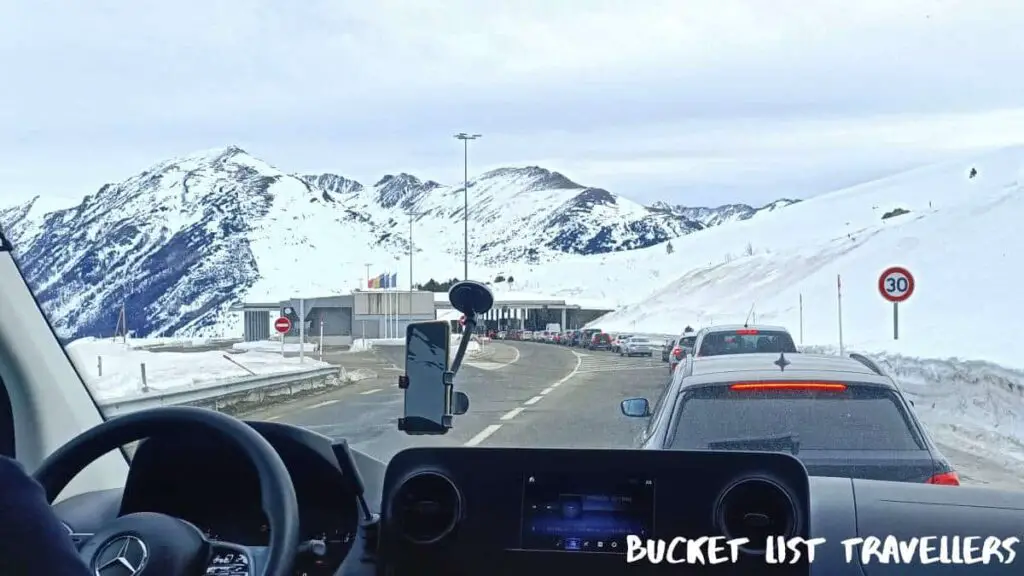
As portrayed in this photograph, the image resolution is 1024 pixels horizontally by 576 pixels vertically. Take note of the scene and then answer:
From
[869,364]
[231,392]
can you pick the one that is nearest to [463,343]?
[869,364]

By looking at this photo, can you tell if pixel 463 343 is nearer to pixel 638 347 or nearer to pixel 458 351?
pixel 458 351

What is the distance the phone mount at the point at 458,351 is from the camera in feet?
13.0

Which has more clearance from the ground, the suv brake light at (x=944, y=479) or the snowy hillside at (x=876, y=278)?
the snowy hillside at (x=876, y=278)

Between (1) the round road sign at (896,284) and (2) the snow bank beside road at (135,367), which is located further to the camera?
(1) the round road sign at (896,284)

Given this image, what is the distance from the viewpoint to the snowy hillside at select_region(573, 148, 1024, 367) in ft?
74.4

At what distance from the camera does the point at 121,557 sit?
2.54m

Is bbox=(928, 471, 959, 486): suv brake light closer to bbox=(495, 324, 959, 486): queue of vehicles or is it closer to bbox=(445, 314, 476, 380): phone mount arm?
bbox=(495, 324, 959, 486): queue of vehicles

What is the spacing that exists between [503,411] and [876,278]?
45.8 metres

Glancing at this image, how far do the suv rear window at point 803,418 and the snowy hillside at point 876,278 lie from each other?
7.06ft

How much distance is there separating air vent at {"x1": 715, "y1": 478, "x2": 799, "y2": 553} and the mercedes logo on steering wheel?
141 cm

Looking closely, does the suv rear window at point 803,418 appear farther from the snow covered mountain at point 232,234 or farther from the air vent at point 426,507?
the air vent at point 426,507

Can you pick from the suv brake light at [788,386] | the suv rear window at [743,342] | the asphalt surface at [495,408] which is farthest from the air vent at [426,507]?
the suv rear window at [743,342]

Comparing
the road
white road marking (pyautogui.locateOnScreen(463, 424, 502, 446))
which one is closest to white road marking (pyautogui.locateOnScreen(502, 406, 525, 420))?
the road

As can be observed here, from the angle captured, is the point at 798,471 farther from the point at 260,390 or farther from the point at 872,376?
the point at 260,390
